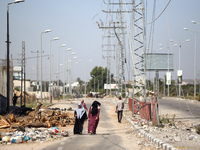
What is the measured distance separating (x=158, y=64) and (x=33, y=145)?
69161 millimetres

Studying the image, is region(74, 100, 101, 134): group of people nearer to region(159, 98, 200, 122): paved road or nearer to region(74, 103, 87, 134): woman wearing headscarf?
region(74, 103, 87, 134): woman wearing headscarf

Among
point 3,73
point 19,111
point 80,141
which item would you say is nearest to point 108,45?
point 3,73

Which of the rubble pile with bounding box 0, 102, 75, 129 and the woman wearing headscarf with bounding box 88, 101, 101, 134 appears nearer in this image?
the woman wearing headscarf with bounding box 88, 101, 101, 134

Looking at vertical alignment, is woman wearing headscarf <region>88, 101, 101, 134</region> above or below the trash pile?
above

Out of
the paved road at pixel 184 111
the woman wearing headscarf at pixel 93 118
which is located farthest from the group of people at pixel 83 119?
the paved road at pixel 184 111

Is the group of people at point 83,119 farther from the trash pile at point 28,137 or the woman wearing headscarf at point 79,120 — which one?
the trash pile at point 28,137

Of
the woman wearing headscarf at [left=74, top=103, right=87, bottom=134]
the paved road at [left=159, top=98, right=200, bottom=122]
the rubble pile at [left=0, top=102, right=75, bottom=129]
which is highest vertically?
the woman wearing headscarf at [left=74, top=103, right=87, bottom=134]

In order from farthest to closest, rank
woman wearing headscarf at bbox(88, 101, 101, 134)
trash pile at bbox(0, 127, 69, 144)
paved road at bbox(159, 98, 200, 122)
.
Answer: paved road at bbox(159, 98, 200, 122) < woman wearing headscarf at bbox(88, 101, 101, 134) < trash pile at bbox(0, 127, 69, 144)

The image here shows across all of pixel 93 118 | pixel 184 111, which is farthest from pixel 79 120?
pixel 184 111

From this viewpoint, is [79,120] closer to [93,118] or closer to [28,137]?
[93,118]

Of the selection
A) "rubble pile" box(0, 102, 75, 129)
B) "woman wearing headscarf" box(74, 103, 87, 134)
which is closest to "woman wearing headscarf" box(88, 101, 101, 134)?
"woman wearing headscarf" box(74, 103, 87, 134)

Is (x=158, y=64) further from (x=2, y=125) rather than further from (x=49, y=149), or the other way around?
(x=49, y=149)

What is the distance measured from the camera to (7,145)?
1186cm

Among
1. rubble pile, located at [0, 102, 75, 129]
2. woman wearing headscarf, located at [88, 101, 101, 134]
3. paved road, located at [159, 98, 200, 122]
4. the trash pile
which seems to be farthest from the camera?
paved road, located at [159, 98, 200, 122]
